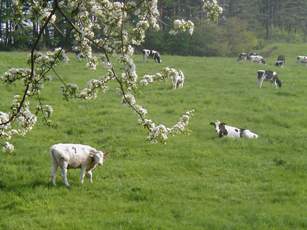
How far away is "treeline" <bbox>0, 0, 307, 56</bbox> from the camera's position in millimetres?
48494

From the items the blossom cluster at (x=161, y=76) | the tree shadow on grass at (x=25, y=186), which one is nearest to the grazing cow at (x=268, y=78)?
the tree shadow on grass at (x=25, y=186)

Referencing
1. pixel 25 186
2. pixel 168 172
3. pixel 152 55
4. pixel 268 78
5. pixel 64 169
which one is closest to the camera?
pixel 25 186

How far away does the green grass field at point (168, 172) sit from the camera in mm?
12828

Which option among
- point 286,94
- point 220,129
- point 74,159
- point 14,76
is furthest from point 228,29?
point 14,76

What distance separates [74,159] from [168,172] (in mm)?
2845

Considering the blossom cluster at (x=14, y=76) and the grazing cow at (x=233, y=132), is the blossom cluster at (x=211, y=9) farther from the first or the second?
the grazing cow at (x=233, y=132)

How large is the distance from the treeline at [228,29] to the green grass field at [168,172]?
3497 millimetres

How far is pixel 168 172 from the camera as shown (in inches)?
644

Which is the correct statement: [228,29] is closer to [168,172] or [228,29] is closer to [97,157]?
[168,172]

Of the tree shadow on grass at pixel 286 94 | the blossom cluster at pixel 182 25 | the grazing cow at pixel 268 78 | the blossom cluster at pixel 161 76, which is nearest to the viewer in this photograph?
the blossom cluster at pixel 182 25

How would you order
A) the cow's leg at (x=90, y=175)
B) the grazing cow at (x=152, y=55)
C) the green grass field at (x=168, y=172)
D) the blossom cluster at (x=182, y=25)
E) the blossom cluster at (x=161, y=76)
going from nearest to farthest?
the blossom cluster at (x=182, y=25) → the blossom cluster at (x=161, y=76) → the green grass field at (x=168, y=172) → the cow's leg at (x=90, y=175) → the grazing cow at (x=152, y=55)

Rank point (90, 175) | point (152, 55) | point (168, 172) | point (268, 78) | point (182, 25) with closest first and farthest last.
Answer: point (182, 25), point (90, 175), point (168, 172), point (268, 78), point (152, 55)

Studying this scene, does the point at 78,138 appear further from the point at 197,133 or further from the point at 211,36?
the point at 211,36

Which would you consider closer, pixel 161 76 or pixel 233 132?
pixel 161 76
